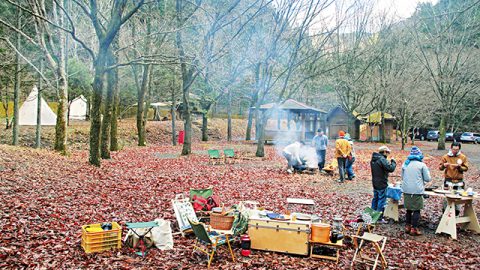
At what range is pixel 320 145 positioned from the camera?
14.8 meters

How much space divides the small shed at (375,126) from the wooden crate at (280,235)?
1409 inches

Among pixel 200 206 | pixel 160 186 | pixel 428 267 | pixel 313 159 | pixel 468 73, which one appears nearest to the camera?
pixel 428 267

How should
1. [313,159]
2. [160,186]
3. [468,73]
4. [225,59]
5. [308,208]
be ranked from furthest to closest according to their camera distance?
[468,73] < [225,59] < [313,159] < [160,186] < [308,208]

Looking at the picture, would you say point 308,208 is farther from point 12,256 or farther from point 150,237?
point 12,256

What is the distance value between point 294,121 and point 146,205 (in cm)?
2550

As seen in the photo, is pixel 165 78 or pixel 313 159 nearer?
pixel 313 159

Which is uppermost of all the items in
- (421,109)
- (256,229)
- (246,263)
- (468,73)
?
(468,73)

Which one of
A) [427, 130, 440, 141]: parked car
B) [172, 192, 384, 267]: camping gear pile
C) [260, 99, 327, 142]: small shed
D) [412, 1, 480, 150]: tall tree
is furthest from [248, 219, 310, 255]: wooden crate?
[427, 130, 440, 141]: parked car

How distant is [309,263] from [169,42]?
19.5m

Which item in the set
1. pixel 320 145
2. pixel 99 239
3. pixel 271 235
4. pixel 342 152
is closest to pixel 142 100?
pixel 320 145

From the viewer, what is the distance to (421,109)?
111 feet

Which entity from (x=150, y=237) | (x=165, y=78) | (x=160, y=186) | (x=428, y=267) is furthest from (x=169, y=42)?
(x=428, y=267)

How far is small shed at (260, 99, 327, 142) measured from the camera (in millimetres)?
30186

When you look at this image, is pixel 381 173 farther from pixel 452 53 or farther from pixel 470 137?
pixel 470 137
